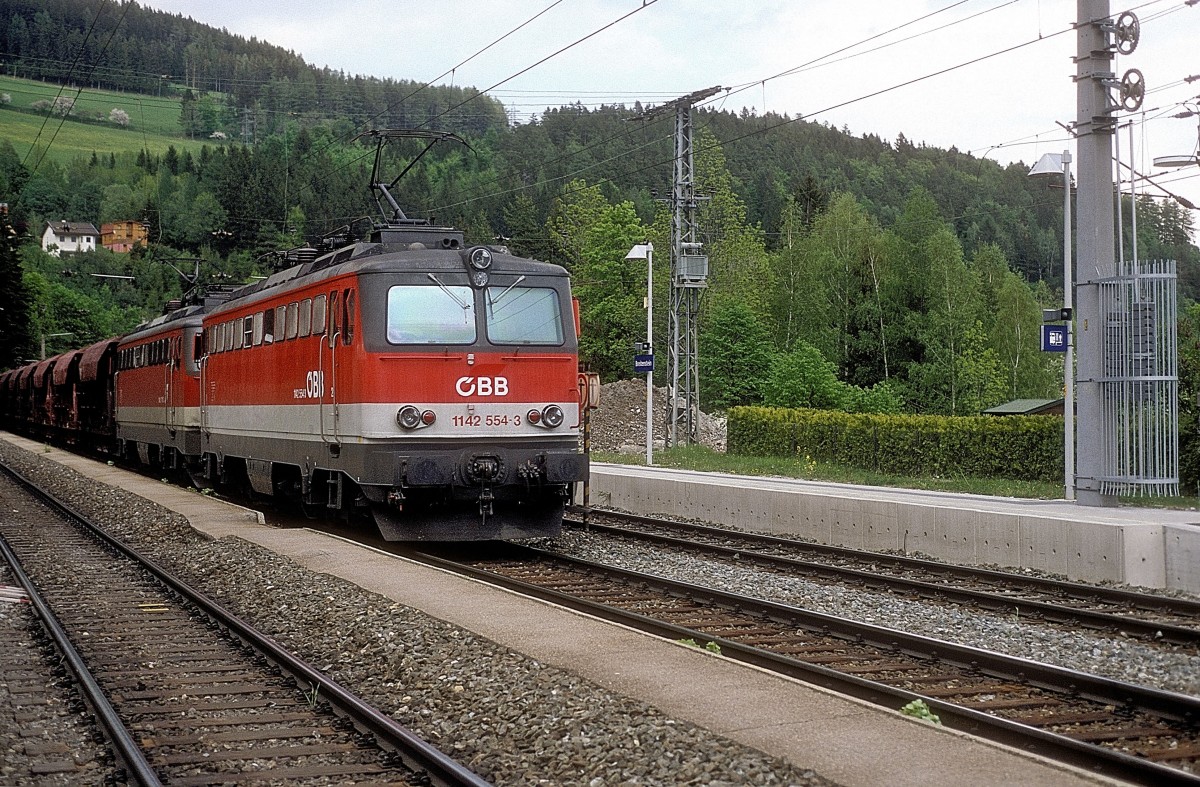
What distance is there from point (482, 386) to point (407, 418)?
96 cm

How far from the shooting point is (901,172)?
121750 mm

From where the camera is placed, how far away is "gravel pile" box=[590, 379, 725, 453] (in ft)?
154

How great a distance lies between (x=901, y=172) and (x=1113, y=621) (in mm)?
116452

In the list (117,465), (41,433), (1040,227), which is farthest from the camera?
(1040,227)

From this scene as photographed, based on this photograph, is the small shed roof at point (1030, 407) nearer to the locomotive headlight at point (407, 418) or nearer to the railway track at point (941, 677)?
the locomotive headlight at point (407, 418)

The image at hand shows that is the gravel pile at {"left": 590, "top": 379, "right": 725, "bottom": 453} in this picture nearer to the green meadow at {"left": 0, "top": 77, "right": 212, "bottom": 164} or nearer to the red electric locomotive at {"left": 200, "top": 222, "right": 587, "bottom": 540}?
the red electric locomotive at {"left": 200, "top": 222, "right": 587, "bottom": 540}

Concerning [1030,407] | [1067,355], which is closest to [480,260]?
[1067,355]

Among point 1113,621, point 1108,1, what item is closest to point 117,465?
point 1108,1

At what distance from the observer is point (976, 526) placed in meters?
15.1

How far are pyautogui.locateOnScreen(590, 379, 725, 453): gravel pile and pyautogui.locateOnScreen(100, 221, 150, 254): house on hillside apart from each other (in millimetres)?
102925

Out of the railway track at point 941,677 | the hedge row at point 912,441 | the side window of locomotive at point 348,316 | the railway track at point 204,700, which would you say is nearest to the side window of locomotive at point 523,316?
the side window of locomotive at point 348,316

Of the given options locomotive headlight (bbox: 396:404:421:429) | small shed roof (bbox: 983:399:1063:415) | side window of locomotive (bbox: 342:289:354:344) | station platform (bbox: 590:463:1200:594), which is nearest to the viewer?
station platform (bbox: 590:463:1200:594)

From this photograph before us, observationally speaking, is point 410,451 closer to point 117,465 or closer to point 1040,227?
point 117,465

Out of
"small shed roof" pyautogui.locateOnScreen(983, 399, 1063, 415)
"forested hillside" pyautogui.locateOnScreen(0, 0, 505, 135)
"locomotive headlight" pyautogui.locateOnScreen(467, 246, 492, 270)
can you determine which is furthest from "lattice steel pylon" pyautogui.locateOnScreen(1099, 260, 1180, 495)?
"forested hillside" pyautogui.locateOnScreen(0, 0, 505, 135)
